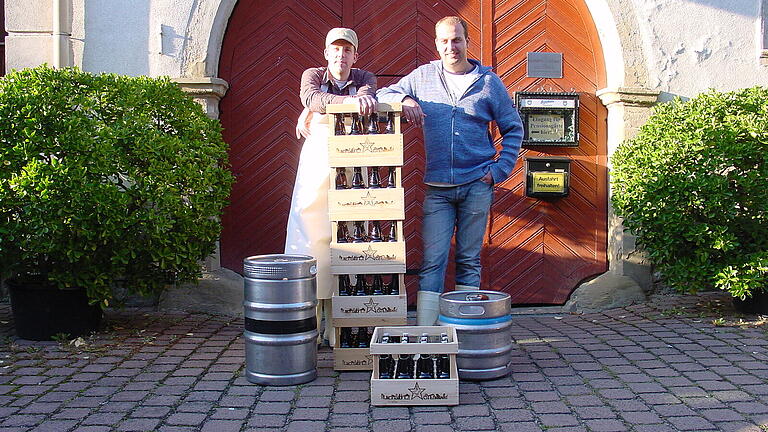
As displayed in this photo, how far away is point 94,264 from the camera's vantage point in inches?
209

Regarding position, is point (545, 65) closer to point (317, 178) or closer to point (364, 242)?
point (317, 178)

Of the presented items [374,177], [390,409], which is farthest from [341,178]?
[390,409]

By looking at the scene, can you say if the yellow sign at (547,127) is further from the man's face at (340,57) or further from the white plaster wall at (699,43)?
the man's face at (340,57)

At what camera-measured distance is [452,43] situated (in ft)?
15.5

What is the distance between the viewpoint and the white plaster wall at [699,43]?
675 cm

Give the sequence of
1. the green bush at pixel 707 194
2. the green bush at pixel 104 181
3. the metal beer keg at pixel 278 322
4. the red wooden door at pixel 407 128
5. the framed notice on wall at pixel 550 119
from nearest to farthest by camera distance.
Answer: the metal beer keg at pixel 278 322, the green bush at pixel 104 181, the green bush at pixel 707 194, the red wooden door at pixel 407 128, the framed notice on wall at pixel 550 119

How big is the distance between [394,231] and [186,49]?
9.47ft

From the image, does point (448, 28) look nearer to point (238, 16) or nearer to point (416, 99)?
point (416, 99)

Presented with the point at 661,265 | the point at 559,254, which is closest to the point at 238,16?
the point at 559,254

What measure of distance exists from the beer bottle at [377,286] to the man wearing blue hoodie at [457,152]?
1.03 ft

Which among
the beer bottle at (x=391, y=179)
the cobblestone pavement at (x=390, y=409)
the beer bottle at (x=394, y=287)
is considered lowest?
the cobblestone pavement at (x=390, y=409)

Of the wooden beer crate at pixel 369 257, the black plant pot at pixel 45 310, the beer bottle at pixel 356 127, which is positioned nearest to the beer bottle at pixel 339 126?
the beer bottle at pixel 356 127

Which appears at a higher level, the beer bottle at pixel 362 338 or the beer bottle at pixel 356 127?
the beer bottle at pixel 356 127

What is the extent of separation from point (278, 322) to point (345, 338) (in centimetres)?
56
